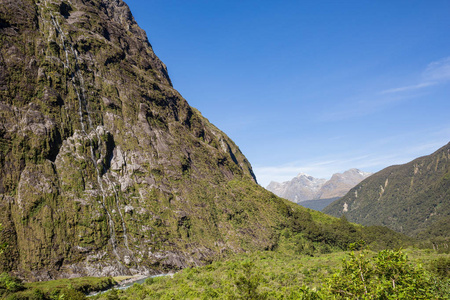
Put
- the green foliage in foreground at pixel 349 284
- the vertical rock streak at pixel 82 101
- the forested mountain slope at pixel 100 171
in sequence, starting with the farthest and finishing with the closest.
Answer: the vertical rock streak at pixel 82 101 → the forested mountain slope at pixel 100 171 → the green foliage in foreground at pixel 349 284

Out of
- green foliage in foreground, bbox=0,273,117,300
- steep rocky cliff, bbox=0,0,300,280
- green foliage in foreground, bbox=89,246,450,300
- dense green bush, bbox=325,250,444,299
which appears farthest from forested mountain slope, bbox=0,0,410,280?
dense green bush, bbox=325,250,444,299

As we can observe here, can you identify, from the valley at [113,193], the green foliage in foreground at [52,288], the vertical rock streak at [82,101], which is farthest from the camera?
the vertical rock streak at [82,101]

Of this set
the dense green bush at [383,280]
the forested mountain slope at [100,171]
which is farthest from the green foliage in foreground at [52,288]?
the dense green bush at [383,280]

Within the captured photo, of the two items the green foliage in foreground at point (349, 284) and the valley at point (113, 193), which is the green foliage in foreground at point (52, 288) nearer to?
the valley at point (113, 193)

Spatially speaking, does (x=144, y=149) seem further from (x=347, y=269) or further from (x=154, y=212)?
(x=347, y=269)

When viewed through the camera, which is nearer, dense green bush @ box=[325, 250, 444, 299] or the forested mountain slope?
dense green bush @ box=[325, 250, 444, 299]

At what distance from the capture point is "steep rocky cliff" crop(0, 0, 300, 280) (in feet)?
270

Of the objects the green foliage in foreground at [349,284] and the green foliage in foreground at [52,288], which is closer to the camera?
the green foliage in foreground at [349,284]

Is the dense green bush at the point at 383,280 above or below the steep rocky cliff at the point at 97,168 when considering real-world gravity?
below

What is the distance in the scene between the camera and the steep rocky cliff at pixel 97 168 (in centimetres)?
8238

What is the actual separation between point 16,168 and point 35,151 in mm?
7824

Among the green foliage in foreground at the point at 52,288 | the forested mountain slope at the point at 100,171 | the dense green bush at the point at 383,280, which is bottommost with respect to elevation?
the green foliage in foreground at the point at 52,288

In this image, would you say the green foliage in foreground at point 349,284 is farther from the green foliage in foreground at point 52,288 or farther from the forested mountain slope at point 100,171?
the forested mountain slope at point 100,171

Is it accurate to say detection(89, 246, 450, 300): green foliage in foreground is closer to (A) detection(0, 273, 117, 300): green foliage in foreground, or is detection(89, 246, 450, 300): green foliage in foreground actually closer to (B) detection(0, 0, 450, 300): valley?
(B) detection(0, 0, 450, 300): valley
